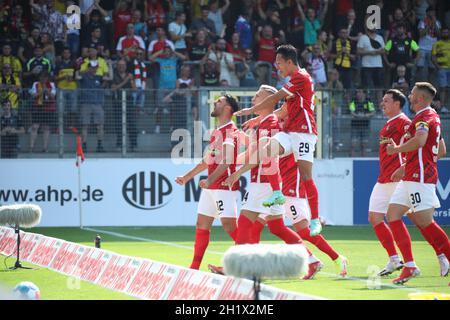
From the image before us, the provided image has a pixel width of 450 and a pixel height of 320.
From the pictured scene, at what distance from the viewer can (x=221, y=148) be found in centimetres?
1155

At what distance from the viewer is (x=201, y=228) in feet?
38.6

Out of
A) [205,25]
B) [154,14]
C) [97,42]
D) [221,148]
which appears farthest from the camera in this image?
[154,14]

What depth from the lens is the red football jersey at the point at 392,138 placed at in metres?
12.1

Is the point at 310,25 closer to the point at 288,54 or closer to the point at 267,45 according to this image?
the point at 267,45

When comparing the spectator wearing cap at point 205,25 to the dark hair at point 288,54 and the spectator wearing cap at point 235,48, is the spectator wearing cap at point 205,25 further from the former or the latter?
the dark hair at point 288,54

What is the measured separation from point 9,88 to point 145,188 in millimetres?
3823

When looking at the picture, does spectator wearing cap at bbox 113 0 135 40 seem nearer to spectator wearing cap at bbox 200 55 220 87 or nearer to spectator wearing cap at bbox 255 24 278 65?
spectator wearing cap at bbox 200 55 220 87

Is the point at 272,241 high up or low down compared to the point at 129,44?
down

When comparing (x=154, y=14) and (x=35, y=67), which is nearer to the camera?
(x=35, y=67)

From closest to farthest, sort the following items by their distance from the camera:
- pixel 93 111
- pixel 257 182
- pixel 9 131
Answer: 1. pixel 257 182
2. pixel 9 131
3. pixel 93 111

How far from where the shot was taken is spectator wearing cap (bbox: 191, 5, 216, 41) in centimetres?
2398

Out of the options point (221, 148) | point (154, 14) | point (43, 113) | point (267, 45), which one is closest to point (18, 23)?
point (154, 14)

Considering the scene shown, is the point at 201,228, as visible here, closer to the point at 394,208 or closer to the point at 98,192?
the point at 394,208

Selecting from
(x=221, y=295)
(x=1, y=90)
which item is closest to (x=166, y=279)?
(x=221, y=295)
